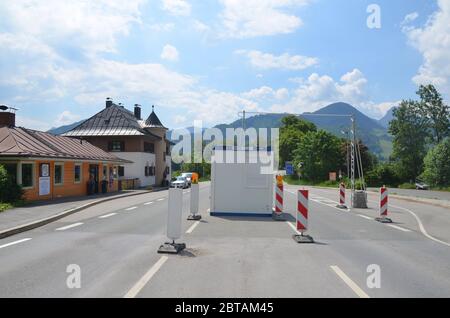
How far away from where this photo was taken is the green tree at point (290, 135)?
112m

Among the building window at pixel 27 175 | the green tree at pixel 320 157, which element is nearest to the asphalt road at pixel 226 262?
the building window at pixel 27 175

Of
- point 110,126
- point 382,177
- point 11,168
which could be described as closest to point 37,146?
point 11,168

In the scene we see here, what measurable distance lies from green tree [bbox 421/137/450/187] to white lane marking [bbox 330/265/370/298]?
65.2 metres


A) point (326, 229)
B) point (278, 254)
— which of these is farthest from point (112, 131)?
point (278, 254)

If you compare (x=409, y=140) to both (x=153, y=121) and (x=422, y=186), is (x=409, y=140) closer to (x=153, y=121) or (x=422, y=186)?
(x=422, y=186)

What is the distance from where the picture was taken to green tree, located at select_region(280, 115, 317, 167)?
369 feet

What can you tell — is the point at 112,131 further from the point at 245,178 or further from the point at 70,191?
the point at 245,178

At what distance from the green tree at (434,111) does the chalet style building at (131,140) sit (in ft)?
173

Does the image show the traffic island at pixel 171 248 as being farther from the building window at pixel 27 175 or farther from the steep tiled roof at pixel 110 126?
the steep tiled roof at pixel 110 126

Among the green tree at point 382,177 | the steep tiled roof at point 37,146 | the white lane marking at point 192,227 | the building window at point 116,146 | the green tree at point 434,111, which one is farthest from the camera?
the green tree at point 434,111

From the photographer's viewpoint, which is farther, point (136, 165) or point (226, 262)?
point (136, 165)

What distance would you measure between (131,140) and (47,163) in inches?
1061

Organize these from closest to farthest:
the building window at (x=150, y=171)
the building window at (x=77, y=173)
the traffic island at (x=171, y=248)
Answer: the traffic island at (x=171, y=248) → the building window at (x=77, y=173) → the building window at (x=150, y=171)

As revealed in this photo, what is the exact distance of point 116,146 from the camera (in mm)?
52594
